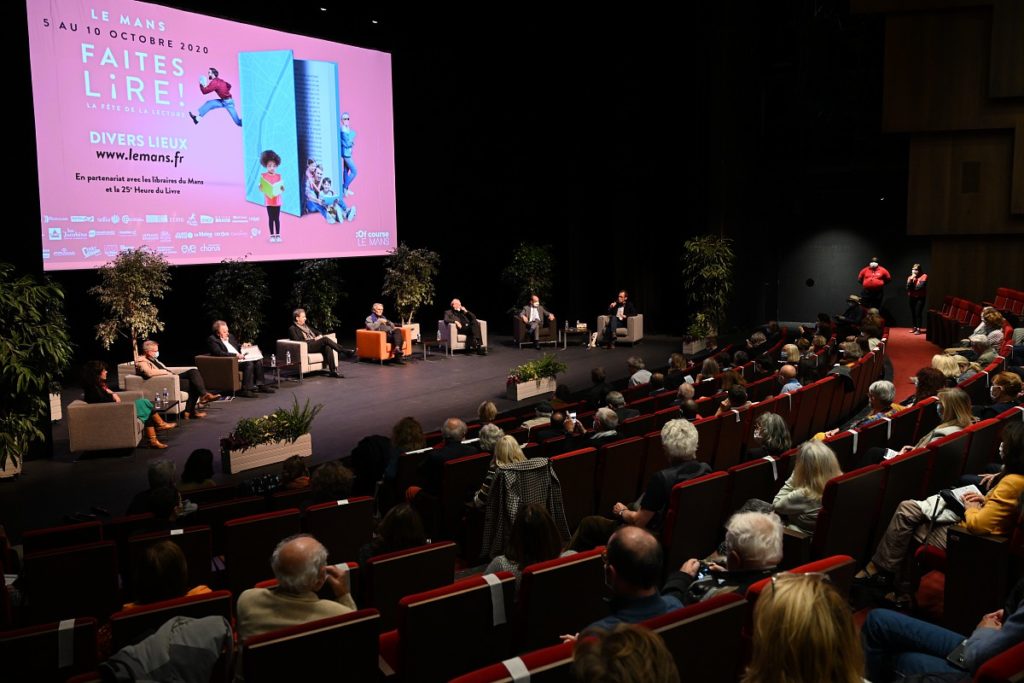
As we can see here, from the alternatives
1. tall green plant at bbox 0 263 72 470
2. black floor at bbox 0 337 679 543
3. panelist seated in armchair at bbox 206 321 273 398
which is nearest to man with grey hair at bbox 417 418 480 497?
black floor at bbox 0 337 679 543

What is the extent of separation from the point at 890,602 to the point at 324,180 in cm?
1133

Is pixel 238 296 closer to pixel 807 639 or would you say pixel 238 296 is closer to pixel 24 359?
pixel 24 359

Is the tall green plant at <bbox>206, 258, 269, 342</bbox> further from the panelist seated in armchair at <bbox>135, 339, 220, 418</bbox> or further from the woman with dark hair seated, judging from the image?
the woman with dark hair seated

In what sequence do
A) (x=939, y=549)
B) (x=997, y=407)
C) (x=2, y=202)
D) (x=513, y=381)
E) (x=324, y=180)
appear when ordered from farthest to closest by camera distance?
(x=324, y=180) → (x=513, y=381) → (x=2, y=202) → (x=997, y=407) → (x=939, y=549)

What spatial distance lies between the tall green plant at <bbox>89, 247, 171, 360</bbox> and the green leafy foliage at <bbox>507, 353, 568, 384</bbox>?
448 centimetres

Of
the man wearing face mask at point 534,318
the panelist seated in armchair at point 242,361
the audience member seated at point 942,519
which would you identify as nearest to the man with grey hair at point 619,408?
the audience member seated at point 942,519

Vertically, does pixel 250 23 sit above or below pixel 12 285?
above

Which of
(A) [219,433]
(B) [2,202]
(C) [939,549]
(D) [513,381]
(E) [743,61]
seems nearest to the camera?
(C) [939,549]

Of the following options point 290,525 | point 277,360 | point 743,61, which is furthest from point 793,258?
point 290,525

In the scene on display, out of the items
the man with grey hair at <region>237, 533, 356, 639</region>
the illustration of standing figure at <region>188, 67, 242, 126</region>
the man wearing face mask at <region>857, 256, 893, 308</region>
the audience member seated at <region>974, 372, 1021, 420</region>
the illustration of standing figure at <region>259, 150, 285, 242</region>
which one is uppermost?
the illustration of standing figure at <region>188, 67, 242, 126</region>

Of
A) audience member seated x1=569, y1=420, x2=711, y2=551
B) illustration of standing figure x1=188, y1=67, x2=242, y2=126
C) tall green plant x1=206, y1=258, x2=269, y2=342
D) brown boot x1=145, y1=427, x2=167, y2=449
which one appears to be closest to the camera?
audience member seated x1=569, y1=420, x2=711, y2=551

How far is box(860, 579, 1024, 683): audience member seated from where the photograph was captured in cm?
226

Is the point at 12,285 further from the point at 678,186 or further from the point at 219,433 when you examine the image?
the point at 678,186

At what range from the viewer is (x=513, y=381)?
1007 cm
